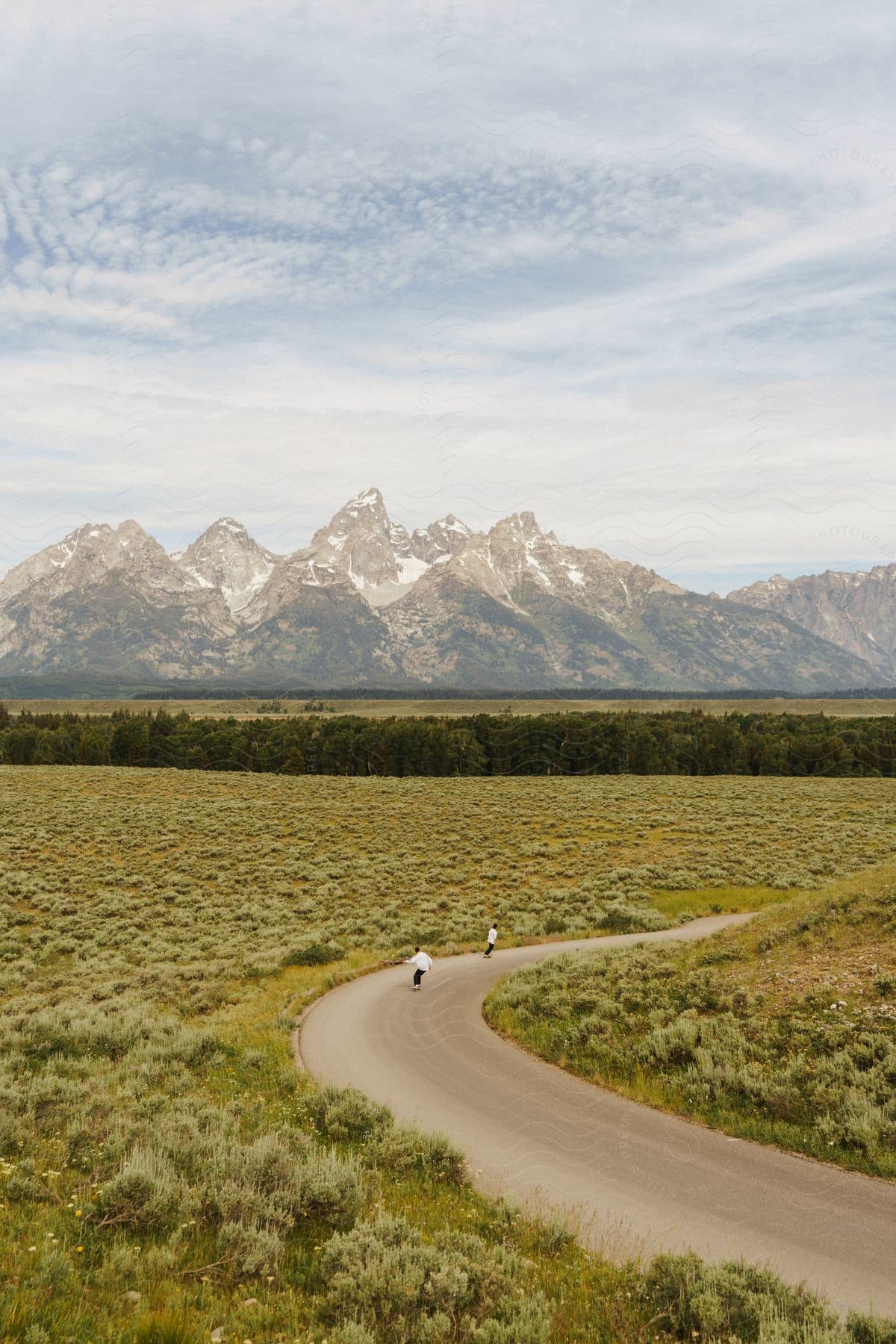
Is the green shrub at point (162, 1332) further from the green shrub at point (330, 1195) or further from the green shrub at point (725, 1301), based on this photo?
the green shrub at point (725, 1301)

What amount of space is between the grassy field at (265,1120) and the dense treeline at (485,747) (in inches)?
2522

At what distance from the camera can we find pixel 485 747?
11994 cm

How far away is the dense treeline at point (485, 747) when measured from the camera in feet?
355

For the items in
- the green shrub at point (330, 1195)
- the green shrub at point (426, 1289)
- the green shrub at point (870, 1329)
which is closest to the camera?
the green shrub at point (426, 1289)

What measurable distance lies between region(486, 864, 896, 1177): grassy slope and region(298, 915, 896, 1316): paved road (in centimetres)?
67

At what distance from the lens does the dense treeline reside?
355ft

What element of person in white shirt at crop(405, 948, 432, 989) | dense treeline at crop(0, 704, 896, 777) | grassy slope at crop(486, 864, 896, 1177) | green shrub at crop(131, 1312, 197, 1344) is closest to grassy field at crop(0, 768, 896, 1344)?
green shrub at crop(131, 1312, 197, 1344)

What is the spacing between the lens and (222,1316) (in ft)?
21.9

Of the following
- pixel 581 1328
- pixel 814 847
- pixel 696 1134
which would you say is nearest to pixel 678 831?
pixel 814 847

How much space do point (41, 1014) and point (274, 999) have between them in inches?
253

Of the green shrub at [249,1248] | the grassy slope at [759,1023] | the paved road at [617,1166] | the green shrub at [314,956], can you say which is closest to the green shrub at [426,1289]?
the green shrub at [249,1248]

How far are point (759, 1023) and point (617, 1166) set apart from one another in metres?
5.21

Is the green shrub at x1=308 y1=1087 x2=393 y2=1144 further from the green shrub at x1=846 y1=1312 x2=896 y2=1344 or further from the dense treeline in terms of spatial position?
the dense treeline

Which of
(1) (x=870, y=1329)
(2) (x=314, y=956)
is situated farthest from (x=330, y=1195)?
(2) (x=314, y=956)
